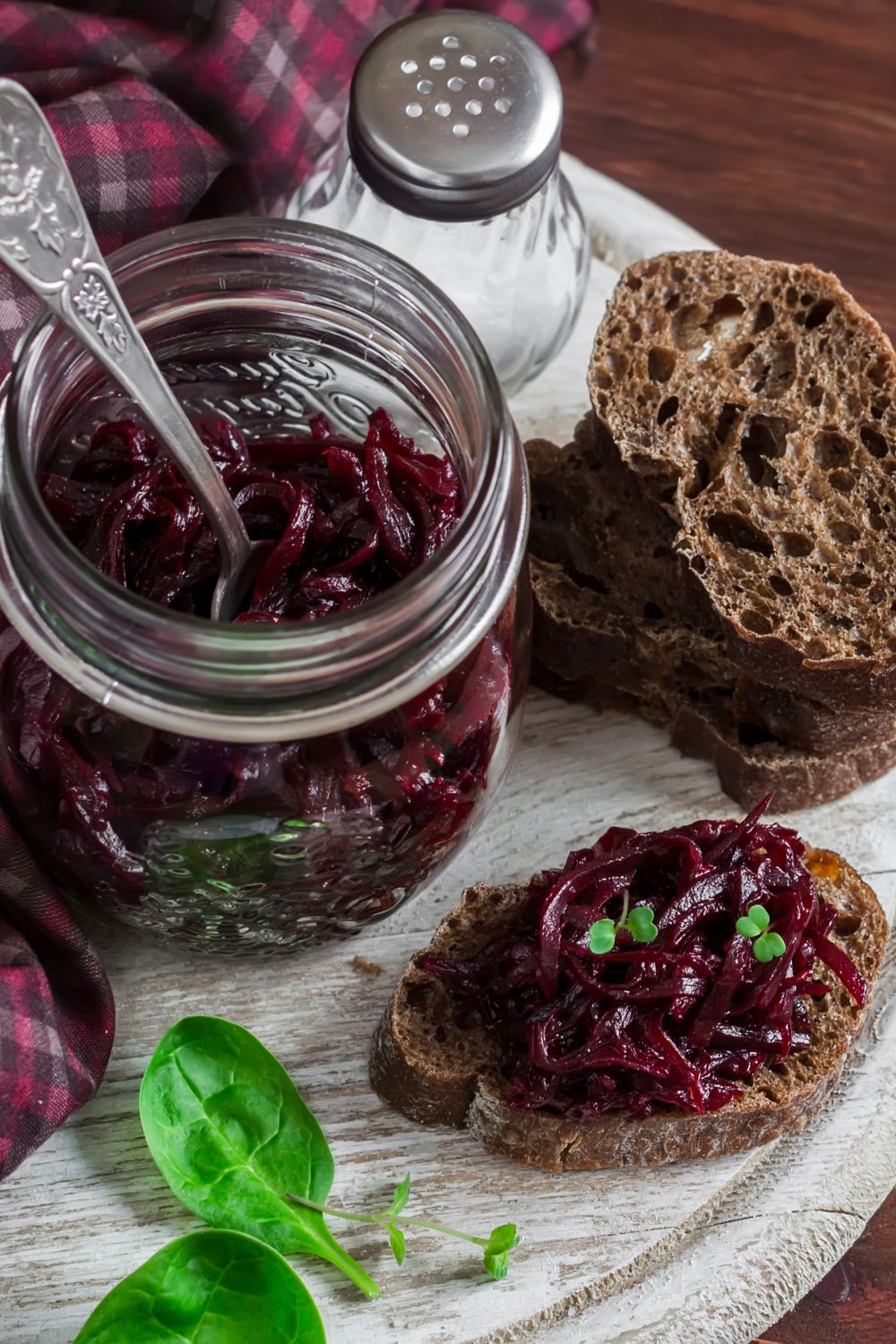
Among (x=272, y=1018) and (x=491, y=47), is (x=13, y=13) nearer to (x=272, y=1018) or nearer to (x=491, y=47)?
(x=491, y=47)

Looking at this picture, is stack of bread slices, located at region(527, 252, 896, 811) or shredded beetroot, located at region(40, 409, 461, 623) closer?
shredded beetroot, located at region(40, 409, 461, 623)

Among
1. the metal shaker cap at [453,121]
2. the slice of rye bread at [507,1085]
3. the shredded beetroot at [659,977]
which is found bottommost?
the slice of rye bread at [507,1085]

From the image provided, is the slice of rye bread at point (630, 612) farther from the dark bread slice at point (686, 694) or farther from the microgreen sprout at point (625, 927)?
the microgreen sprout at point (625, 927)

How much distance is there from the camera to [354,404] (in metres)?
2.33

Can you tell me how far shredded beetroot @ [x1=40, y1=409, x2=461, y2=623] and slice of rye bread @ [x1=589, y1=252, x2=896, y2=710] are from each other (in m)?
0.55

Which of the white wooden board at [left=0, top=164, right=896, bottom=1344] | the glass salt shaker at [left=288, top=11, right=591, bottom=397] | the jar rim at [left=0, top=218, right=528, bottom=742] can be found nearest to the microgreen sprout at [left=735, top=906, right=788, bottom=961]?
the white wooden board at [left=0, top=164, right=896, bottom=1344]

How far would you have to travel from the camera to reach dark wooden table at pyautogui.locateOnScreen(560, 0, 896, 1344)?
3.44 metres

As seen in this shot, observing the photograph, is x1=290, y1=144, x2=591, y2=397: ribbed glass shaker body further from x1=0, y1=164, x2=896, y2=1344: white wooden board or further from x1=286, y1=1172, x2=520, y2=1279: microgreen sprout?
x1=286, y1=1172, x2=520, y2=1279: microgreen sprout

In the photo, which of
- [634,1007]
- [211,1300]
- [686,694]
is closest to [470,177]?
[686,694]

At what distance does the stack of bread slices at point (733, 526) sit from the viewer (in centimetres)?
236

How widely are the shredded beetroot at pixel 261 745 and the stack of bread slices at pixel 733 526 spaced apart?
46 cm

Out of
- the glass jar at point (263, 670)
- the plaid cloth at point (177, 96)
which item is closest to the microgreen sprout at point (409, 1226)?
the glass jar at point (263, 670)

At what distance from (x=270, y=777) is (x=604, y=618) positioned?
809 millimetres

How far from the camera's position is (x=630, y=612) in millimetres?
2482
